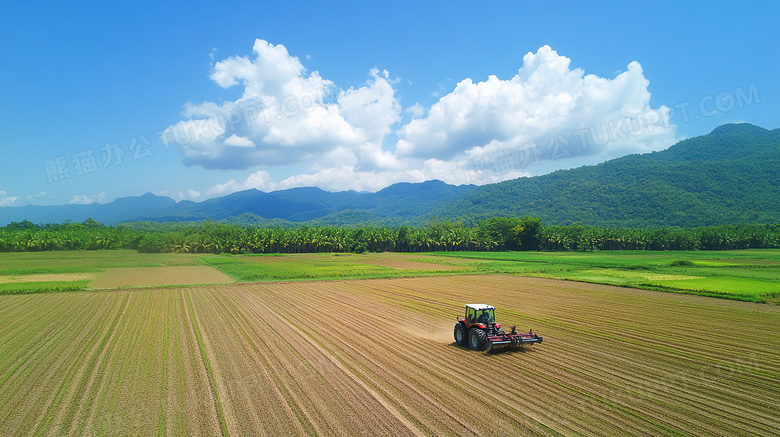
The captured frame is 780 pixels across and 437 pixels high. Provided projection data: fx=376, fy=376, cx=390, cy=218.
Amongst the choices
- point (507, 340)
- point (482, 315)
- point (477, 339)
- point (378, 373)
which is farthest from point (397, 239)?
point (378, 373)

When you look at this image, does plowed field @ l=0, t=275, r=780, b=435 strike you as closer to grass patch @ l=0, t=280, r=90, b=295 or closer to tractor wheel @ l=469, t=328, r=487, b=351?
tractor wheel @ l=469, t=328, r=487, b=351

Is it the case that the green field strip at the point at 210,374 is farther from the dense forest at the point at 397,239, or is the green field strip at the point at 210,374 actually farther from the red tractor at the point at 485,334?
the dense forest at the point at 397,239

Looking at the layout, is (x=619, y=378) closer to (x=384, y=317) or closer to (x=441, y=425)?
(x=441, y=425)

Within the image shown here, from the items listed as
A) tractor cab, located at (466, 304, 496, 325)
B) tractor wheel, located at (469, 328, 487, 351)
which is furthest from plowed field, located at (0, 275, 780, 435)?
tractor cab, located at (466, 304, 496, 325)

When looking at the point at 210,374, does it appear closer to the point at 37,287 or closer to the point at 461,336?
the point at 461,336

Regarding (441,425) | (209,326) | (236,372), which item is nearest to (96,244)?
(209,326)

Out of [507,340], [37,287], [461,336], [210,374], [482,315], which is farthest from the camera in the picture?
[37,287]

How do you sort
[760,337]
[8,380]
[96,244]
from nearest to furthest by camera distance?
[8,380] < [760,337] < [96,244]
